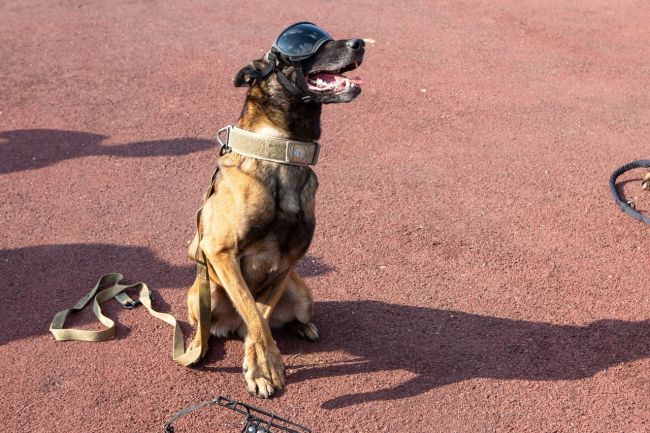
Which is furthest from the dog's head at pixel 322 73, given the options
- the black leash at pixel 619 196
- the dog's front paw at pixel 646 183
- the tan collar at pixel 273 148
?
the dog's front paw at pixel 646 183

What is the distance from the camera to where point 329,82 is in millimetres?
4879

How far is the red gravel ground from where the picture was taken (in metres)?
5.26

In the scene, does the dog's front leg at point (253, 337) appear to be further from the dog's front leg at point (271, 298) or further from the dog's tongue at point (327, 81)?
the dog's tongue at point (327, 81)

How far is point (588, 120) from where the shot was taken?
9727 millimetres

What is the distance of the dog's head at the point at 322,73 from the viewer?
4.80 meters

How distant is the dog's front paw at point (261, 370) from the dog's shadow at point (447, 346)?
0.78ft

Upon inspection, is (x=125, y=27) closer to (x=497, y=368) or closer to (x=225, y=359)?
(x=225, y=359)

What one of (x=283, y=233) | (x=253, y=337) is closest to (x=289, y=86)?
(x=283, y=233)

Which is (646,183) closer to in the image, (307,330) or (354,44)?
(307,330)

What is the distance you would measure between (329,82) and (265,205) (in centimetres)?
83

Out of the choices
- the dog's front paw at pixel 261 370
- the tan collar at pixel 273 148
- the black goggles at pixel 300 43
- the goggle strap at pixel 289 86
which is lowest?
the dog's front paw at pixel 261 370

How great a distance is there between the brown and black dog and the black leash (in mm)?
3713

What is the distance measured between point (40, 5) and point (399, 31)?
18.8 feet

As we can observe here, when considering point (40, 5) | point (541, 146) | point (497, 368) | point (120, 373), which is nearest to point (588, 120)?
point (541, 146)
